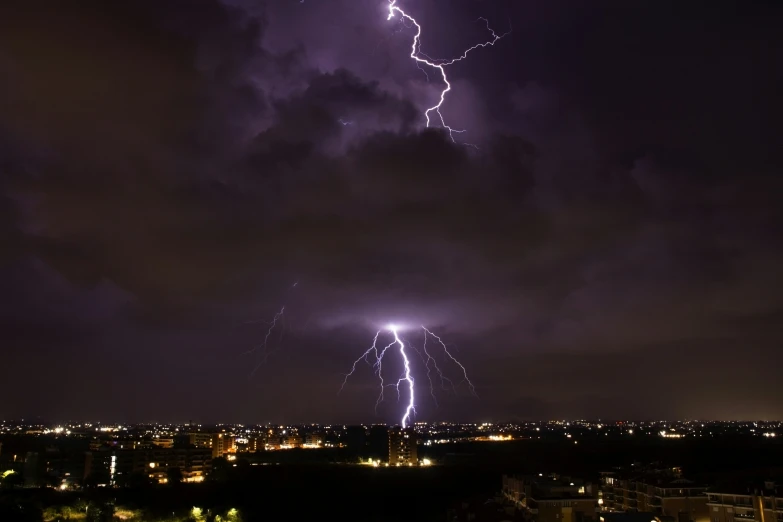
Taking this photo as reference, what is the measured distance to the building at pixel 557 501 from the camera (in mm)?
20109

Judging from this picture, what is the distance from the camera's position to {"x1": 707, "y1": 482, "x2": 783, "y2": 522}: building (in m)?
18.2

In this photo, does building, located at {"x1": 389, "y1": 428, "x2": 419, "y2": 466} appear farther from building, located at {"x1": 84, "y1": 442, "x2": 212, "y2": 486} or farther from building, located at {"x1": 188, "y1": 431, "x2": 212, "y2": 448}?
building, located at {"x1": 188, "y1": 431, "x2": 212, "y2": 448}

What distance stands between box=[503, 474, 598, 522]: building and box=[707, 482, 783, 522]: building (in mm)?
3808

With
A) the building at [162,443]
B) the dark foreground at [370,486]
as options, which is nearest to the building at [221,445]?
the building at [162,443]

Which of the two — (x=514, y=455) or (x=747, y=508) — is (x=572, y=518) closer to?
(x=747, y=508)

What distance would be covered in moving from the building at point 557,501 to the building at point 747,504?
381cm

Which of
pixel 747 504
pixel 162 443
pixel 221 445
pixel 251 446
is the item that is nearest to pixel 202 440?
pixel 221 445

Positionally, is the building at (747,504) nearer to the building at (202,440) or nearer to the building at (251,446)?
the building at (202,440)

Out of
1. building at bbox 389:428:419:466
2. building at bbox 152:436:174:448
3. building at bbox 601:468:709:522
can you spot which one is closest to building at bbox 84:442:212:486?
building at bbox 152:436:174:448

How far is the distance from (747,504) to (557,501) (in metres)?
5.71

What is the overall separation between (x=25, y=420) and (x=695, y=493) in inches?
6585

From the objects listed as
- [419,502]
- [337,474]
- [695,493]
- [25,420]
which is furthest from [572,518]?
[25,420]

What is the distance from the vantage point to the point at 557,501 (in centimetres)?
2042

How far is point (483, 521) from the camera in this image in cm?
2108
